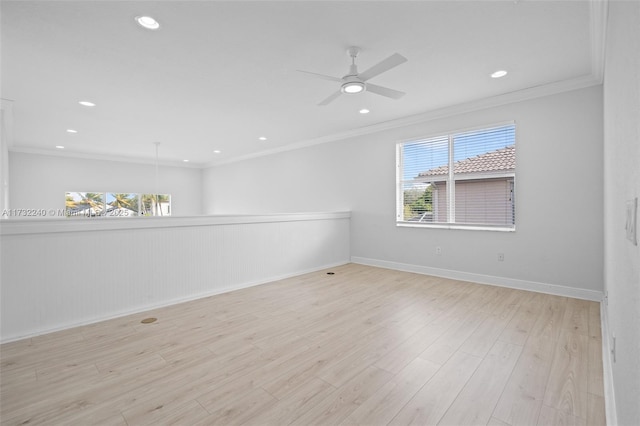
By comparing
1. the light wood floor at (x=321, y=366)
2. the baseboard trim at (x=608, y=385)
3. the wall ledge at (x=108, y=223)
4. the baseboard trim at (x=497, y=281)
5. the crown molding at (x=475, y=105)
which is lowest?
the light wood floor at (x=321, y=366)

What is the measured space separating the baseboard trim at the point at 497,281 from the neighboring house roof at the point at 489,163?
5.04 ft

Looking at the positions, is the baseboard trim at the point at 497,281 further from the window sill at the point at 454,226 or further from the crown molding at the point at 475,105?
the crown molding at the point at 475,105

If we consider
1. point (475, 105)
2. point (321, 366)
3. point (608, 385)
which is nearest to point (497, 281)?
point (608, 385)

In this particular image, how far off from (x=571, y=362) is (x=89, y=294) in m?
4.16

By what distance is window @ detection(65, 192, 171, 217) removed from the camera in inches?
289

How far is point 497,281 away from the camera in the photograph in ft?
13.2

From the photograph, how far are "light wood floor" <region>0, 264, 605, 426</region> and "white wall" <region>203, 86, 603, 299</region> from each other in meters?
0.57

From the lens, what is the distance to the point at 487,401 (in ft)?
5.46

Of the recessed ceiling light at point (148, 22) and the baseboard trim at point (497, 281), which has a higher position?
the recessed ceiling light at point (148, 22)

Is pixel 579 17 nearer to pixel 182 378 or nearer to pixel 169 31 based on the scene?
pixel 169 31

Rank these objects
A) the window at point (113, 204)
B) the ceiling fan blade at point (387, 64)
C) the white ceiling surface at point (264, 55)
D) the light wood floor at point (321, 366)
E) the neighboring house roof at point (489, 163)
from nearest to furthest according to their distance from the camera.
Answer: the light wood floor at point (321, 366) < the white ceiling surface at point (264, 55) < the ceiling fan blade at point (387, 64) < the neighboring house roof at point (489, 163) < the window at point (113, 204)

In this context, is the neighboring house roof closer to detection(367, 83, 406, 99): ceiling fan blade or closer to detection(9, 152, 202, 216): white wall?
detection(367, 83, 406, 99): ceiling fan blade

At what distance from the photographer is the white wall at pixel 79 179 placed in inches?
261

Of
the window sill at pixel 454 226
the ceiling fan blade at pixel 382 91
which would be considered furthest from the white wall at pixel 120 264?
the ceiling fan blade at pixel 382 91
